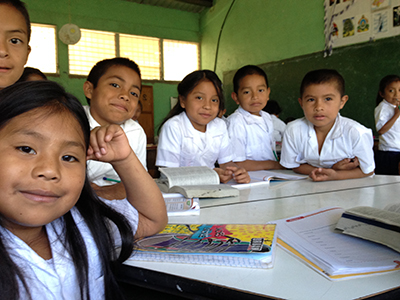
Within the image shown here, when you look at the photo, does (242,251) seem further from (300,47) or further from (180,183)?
(300,47)

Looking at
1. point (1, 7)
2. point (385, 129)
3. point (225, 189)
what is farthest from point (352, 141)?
point (385, 129)

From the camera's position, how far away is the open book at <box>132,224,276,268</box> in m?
0.60

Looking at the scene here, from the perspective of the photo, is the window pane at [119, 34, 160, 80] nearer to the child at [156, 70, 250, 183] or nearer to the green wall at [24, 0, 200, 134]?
the green wall at [24, 0, 200, 134]

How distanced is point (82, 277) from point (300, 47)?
467cm

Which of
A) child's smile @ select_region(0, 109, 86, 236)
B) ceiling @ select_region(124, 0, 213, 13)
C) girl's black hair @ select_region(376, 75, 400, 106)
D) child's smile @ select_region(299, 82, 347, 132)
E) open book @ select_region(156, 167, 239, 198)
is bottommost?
open book @ select_region(156, 167, 239, 198)

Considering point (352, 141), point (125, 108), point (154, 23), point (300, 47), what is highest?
point (154, 23)

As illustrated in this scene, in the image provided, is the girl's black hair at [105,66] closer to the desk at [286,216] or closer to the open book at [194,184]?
the open book at [194,184]

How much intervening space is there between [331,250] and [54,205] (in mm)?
535

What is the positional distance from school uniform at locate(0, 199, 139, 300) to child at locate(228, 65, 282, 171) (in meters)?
1.61

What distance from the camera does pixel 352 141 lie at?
5.74 feet

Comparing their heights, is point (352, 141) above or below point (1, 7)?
below

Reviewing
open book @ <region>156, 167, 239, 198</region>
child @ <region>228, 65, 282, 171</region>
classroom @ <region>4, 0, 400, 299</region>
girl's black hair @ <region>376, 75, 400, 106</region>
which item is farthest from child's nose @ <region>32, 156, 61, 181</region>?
girl's black hair @ <region>376, 75, 400, 106</region>

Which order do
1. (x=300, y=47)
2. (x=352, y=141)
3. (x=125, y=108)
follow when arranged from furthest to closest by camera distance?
(x=300, y=47)
(x=352, y=141)
(x=125, y=108)

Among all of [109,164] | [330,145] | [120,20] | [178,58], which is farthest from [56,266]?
[178,58]
